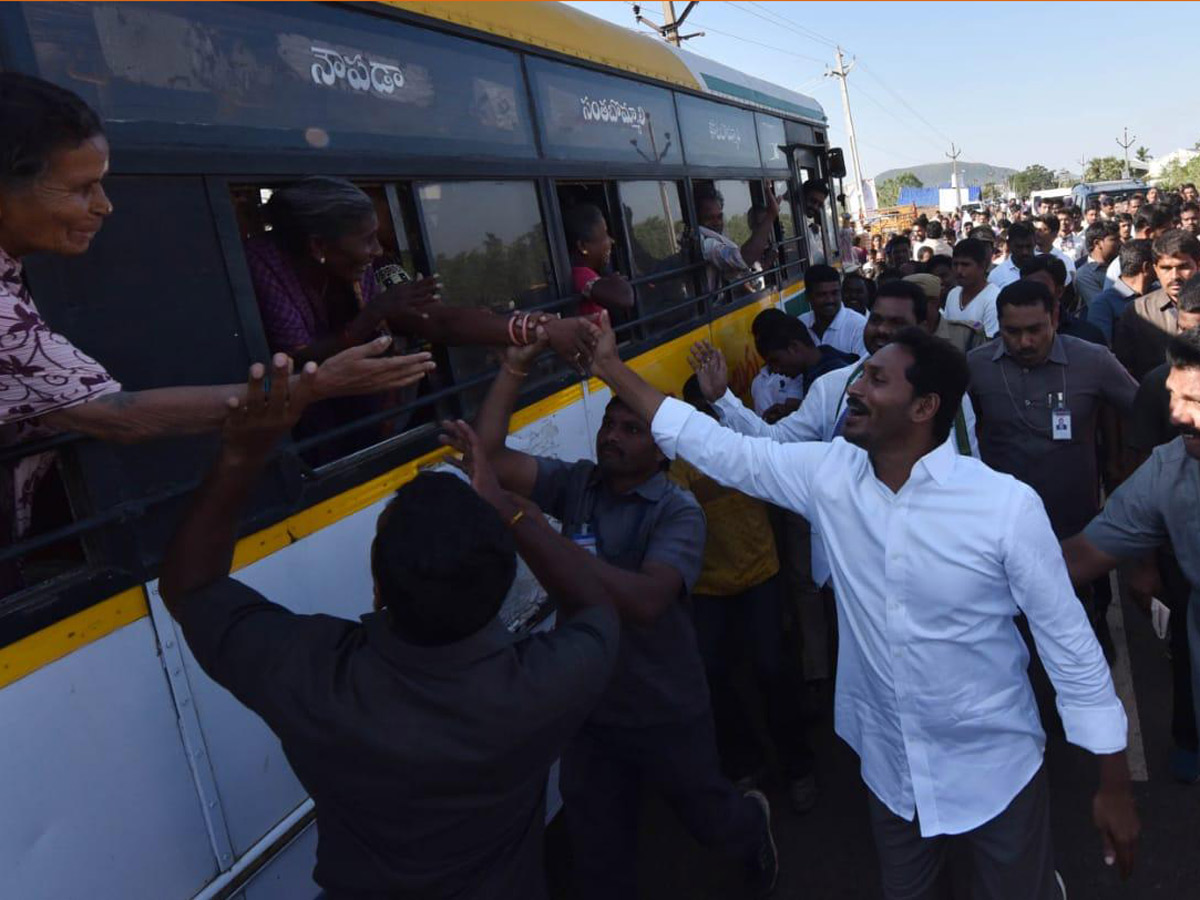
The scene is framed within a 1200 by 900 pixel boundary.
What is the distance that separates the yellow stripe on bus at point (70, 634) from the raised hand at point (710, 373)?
195cm

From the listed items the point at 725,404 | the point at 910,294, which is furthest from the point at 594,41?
the point at 725,404

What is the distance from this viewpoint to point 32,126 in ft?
Result: 4.75

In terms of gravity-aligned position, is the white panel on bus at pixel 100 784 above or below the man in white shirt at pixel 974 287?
below

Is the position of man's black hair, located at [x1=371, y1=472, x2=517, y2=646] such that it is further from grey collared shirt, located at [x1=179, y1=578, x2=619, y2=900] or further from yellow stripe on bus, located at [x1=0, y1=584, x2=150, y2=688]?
yellow stripe on bus, located at [x1=0, y1=584, x2=150, y2=688]

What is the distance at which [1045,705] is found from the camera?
3.93 meters

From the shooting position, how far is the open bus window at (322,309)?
240 centimetres

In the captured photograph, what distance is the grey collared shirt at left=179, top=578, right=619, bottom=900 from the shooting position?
144 cm

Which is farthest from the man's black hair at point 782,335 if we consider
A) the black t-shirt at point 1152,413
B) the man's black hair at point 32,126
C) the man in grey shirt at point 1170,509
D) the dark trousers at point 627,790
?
the man's black hair at point 32,126

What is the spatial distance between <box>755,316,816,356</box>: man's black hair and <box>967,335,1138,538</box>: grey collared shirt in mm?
913

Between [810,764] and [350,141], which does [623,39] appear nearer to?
[350,141]

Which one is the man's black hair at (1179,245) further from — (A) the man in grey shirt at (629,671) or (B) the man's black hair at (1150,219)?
(B) the man's black hair at (1150,219)

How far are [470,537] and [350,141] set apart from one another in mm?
1635

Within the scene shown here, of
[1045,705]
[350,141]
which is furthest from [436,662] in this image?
[1045,705]

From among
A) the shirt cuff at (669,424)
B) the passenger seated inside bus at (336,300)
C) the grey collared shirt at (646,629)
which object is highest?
the passenger seated inside bus at (336,300)
